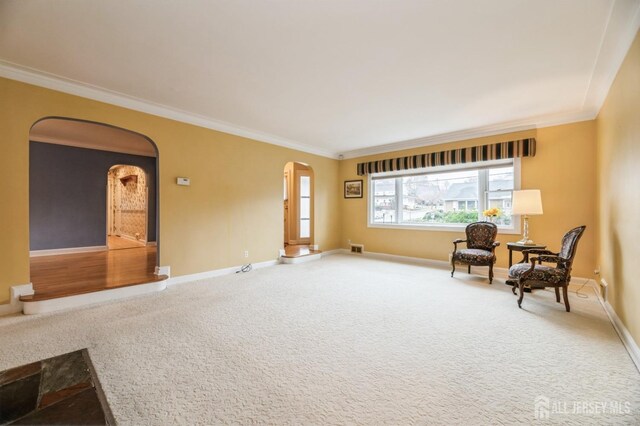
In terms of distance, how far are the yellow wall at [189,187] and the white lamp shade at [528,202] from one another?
4.07 m

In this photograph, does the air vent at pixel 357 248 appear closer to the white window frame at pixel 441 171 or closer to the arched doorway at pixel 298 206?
the white window frame at pixel 441 171

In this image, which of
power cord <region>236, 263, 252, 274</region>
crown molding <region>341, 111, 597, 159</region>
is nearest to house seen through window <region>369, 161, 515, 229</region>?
→ crown molding <region>341, 111, 597, 159</region>

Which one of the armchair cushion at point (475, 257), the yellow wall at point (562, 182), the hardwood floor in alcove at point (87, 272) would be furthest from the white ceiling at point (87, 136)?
the yellow wall at point (562, 182)

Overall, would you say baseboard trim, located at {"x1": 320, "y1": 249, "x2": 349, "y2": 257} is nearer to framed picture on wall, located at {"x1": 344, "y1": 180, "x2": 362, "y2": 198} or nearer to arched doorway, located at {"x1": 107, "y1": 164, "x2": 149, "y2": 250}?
framed picture on wall, located at {"x1": 344, "y1": 180, "x2": 362, "y2": 198}

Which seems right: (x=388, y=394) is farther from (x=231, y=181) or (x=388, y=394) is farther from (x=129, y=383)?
(x=231, y=181)

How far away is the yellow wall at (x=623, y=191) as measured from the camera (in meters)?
2.21

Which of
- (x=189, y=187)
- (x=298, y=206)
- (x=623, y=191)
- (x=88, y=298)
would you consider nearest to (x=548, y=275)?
(x=623, y=191)

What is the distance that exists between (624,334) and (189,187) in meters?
5.48

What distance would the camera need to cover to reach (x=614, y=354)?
220 centimetres

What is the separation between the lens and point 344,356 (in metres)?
2.15

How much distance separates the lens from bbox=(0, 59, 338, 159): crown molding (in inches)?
118

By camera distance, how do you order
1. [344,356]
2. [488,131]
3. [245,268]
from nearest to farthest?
[344,356] → [488,131] → [245,268]

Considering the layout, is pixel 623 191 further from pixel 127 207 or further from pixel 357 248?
pixel 127 207

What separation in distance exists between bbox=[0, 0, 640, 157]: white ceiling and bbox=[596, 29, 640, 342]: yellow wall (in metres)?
0.35
